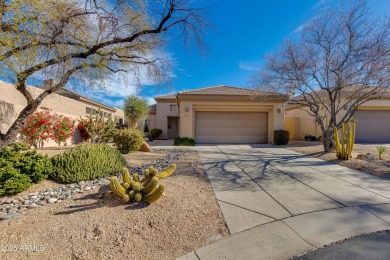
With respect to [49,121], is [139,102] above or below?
above

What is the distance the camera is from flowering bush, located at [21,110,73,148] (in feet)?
31.1

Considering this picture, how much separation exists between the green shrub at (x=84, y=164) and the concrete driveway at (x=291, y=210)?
9.08 feet

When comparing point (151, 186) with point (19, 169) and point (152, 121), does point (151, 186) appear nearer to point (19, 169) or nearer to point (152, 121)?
point (19, 169)

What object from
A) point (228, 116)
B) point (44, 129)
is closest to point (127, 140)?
point (44, 129)

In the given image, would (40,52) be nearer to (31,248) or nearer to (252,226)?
(31,248)

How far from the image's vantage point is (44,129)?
9.98 meters

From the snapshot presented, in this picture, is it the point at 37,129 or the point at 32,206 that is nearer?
the point at 32,206

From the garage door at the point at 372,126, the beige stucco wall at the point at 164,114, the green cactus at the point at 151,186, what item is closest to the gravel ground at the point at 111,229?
the green cactus at the point at 151,186

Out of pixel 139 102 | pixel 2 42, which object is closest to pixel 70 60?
pixel 2 42

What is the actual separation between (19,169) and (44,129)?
7.29 m

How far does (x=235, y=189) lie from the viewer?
4.46 meters

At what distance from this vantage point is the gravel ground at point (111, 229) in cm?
240

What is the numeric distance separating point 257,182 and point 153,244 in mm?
3255

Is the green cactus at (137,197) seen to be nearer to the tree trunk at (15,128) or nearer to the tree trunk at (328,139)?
the tree trunk at (15,128)
